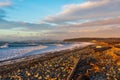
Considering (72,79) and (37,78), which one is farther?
(37,78)

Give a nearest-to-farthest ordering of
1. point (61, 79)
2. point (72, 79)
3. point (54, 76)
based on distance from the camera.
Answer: point (72, 79)
point (61, 79)
point (54, 76)

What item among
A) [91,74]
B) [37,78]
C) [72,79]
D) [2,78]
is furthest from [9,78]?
[91,74]

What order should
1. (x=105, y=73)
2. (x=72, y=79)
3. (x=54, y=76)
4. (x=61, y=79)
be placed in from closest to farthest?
1. (x=72, y=79)
2. (x=61, y=79)
3. (x=54, y=76)
4. (x=105, y=73)

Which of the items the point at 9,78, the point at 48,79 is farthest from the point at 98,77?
the point at 9,78

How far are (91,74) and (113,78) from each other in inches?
69.6

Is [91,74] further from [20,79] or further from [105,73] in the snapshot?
[20,79]

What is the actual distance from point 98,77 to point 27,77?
4.48m

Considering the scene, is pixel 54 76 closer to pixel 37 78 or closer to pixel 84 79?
pixel 37 78

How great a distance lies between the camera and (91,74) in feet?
51.1

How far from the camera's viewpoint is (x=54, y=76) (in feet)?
48.7

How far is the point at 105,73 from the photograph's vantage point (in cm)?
1598

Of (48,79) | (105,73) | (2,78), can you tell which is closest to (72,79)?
(48,79)

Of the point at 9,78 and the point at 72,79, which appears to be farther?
the point at 9,78

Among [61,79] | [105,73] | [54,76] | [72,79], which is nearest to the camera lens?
[72,79]
